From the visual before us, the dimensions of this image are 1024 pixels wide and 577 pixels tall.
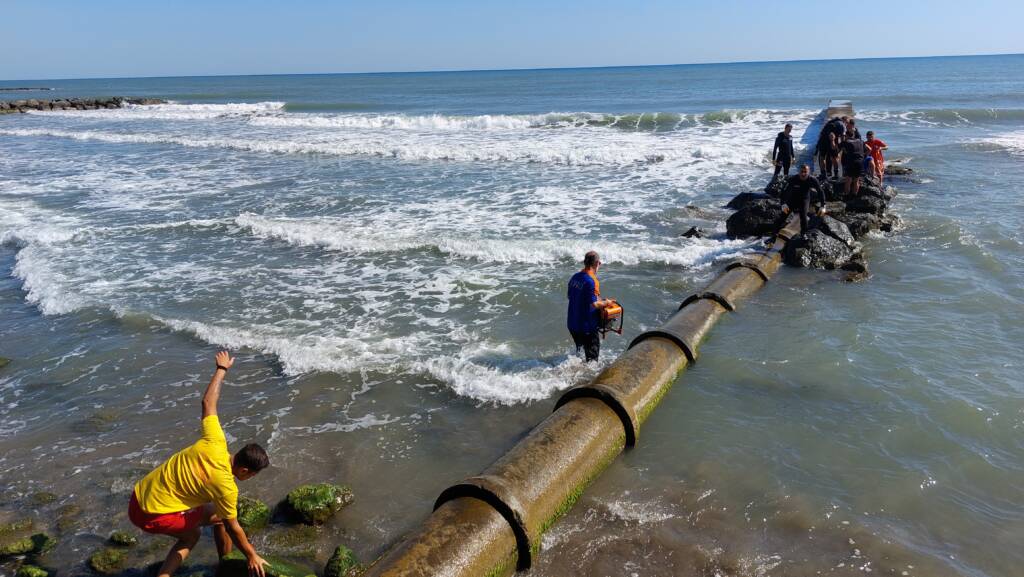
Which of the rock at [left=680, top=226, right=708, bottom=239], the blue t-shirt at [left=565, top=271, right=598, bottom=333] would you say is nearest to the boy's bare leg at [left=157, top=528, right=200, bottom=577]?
the blue t-shirt at [left=565, top=271, right=598, bottom=333]

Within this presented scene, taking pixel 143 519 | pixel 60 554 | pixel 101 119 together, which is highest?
pixel 101 119

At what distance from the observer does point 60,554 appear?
5148 millimetres

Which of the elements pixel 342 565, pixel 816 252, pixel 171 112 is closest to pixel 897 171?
pixel 816 252

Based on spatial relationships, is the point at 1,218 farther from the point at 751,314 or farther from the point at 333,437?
the point at 751,314

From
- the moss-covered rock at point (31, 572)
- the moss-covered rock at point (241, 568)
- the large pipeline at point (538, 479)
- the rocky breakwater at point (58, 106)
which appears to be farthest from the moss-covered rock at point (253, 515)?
the rocky breakwater at point (58, 106)

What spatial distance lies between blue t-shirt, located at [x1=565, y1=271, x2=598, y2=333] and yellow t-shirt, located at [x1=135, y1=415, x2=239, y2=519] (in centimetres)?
425

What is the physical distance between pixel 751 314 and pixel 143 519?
7.98 m

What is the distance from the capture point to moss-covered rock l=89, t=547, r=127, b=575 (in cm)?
493

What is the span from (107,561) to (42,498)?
1.50 metres

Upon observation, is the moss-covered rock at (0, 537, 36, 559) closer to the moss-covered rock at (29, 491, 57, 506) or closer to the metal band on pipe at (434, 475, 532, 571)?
the moss-covered rock at (29, 491, 57, 506)

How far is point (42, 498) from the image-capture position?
5895 millimetres

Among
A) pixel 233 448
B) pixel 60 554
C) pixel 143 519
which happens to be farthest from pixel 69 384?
pixel 143 519

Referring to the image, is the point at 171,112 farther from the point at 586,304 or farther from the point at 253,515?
the point at 253,515

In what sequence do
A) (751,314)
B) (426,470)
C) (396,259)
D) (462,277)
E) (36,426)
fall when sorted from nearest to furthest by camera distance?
(426,470) < (36,426) < (751,314) < (462,277) < (396,259)
